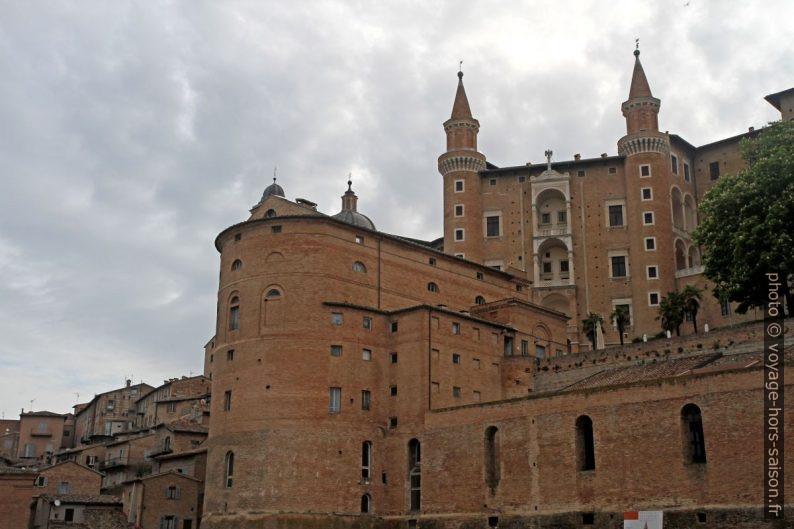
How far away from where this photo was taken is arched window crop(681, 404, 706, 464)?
3544 centimetres

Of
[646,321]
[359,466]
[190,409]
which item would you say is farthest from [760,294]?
[190,409]

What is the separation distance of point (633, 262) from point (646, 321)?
478 centimetres

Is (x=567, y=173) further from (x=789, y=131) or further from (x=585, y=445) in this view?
(x=585, y=445)

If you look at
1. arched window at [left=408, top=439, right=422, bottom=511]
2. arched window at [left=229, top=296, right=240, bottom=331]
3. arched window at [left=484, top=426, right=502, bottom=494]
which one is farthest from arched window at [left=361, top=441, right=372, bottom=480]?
arched window at [left=229, top=296, right=240, bottom=331]

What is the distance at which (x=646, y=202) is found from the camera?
7312 centimetres

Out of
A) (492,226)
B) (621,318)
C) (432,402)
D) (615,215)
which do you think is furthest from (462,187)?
→ (432,402)

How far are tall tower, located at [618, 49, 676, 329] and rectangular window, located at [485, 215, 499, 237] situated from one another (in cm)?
1008

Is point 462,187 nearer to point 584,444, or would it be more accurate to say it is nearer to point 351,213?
point 351,213

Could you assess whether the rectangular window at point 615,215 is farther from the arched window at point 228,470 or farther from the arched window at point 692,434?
the arched window at point 692,434

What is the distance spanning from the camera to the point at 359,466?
157 ft

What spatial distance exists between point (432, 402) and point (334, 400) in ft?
16.3

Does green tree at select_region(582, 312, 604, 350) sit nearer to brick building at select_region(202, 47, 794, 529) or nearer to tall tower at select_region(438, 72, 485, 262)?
brick building at select_region(202, 47, 794, 529)

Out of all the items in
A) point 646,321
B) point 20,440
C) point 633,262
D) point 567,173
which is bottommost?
point 20,440

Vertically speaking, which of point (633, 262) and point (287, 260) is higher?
point (633, 262)
